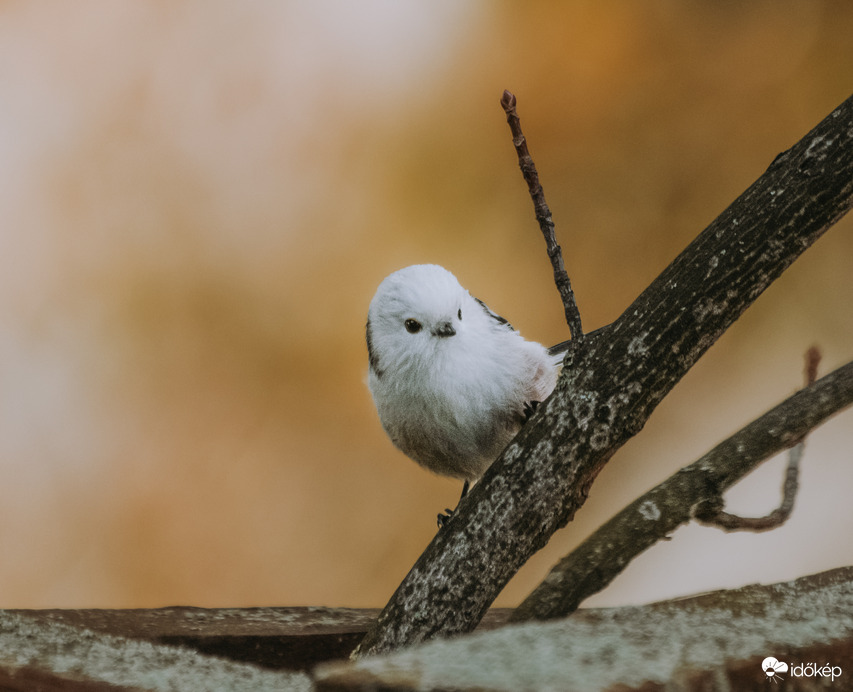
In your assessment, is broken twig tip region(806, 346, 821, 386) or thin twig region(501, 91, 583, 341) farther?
broken twig tip region(806, 346, 821, 386)

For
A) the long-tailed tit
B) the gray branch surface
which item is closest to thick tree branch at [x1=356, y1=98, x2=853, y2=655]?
the gray branch surface

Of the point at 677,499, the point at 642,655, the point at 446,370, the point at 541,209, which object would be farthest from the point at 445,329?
the point at 642,655

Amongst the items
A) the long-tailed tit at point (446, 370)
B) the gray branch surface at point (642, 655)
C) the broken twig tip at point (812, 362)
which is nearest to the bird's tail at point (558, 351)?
the long-tailed tit at point (446, 370)

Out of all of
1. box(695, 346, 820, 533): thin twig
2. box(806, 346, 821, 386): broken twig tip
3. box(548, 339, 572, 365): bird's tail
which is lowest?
box(695, 346, 820, 533): thin twig

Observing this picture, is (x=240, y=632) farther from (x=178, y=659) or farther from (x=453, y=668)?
(x=453, y=668)

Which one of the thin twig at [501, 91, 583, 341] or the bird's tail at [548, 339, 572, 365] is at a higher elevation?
the bird's tail at [548, 339, 572, 365]

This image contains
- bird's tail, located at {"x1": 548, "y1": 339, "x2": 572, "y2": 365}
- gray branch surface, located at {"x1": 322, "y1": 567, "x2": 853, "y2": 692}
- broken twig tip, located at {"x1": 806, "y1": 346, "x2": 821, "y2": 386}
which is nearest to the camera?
gray branch surface, located at {"x1": 322, "y1": 567, "x2": 853, "y2": 692}

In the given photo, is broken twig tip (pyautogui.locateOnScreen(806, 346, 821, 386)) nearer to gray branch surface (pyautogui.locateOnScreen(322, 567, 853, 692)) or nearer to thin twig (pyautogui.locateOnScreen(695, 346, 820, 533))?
thin twig (pyautogui.locateOnScreen(695, 346, 820, 533))

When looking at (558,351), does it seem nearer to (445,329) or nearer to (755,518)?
(445,329)

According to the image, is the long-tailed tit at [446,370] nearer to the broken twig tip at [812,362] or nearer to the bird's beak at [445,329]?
the bird's beak at [445,329]
